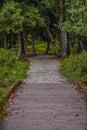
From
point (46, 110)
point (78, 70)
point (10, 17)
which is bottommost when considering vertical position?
point (78, 70)

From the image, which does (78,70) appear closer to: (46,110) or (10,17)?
(46,110)

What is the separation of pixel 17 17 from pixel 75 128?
25.0 metres

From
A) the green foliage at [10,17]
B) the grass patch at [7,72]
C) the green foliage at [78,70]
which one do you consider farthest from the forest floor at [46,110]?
the green foliage at [10,17]

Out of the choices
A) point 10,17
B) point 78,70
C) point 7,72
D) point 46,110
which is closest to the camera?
point 46,110

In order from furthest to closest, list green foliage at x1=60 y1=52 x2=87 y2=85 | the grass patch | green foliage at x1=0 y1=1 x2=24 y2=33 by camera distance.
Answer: green foliage at x1=0 y1=1 x2=24 y2=33
green foliage at x1=60 y1=52 x2=87 y2=85
the grass patch

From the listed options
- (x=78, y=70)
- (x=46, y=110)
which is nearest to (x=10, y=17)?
(x=78, y=70)

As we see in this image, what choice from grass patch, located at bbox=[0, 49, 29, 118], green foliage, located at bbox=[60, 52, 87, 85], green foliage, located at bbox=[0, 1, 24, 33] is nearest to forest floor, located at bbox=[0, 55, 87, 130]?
grass patch, located at bbox=[0, 49, 29, 118]

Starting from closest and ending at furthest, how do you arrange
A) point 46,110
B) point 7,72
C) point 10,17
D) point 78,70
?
point 46,110, point 7,72, point 78,70, point 10,17

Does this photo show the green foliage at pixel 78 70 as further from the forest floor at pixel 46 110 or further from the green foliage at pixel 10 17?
the green foliage at pixel 10 17

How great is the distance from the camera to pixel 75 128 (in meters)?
8.09

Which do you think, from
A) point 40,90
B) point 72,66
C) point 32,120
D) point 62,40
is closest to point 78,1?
point 32,120

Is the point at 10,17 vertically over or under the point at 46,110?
over

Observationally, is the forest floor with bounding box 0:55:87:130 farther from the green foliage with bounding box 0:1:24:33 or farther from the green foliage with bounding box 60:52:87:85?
the green foliage with bounding box 0:1:24:33

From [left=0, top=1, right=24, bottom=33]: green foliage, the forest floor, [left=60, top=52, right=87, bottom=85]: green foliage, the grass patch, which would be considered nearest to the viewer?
the forest floor
